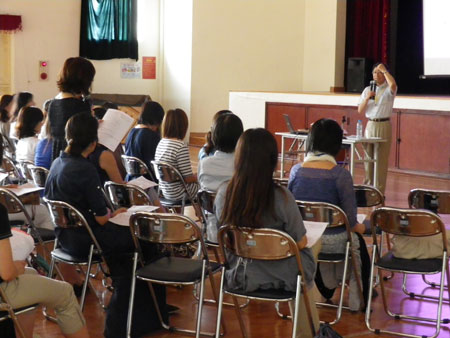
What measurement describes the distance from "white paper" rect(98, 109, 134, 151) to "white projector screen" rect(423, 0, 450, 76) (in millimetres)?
8696

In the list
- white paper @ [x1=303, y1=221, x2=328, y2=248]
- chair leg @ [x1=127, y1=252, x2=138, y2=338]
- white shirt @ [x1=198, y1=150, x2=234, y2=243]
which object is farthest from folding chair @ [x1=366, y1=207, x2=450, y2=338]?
chair leg @ [x1=127, y1=252, x2=138, y2=338]

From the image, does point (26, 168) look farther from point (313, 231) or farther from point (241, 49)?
point (241, 49)

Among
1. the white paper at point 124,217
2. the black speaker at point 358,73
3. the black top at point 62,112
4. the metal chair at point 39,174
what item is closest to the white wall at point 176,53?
the black speaker at point 358,73

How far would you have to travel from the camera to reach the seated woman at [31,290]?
3.15m

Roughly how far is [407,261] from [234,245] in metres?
1.18

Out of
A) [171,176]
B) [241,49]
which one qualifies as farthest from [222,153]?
[241,49]

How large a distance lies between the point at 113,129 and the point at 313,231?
6.22 ft

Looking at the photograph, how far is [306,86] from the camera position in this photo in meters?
15.9

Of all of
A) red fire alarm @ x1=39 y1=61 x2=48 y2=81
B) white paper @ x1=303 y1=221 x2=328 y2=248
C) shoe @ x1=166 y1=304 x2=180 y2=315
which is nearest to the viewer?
white paper @ x1=303 y1=221 x2=328 y2=248

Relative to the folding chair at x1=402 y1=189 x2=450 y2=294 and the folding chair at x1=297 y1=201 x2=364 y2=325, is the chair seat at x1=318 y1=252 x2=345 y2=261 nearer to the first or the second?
the folding chair at x1=297 y1=201 x2=364 y2=325

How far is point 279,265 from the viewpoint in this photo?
3.62 meters

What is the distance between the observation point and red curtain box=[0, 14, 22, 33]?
13.9m

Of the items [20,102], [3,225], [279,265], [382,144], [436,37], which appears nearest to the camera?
[3,225]

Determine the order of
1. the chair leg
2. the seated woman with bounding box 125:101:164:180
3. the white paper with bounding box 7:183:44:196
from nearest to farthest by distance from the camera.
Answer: the chair leg → the white paper with bounding box 7:183:44:196 → the seated woman with bounding box 125:101:164:180
